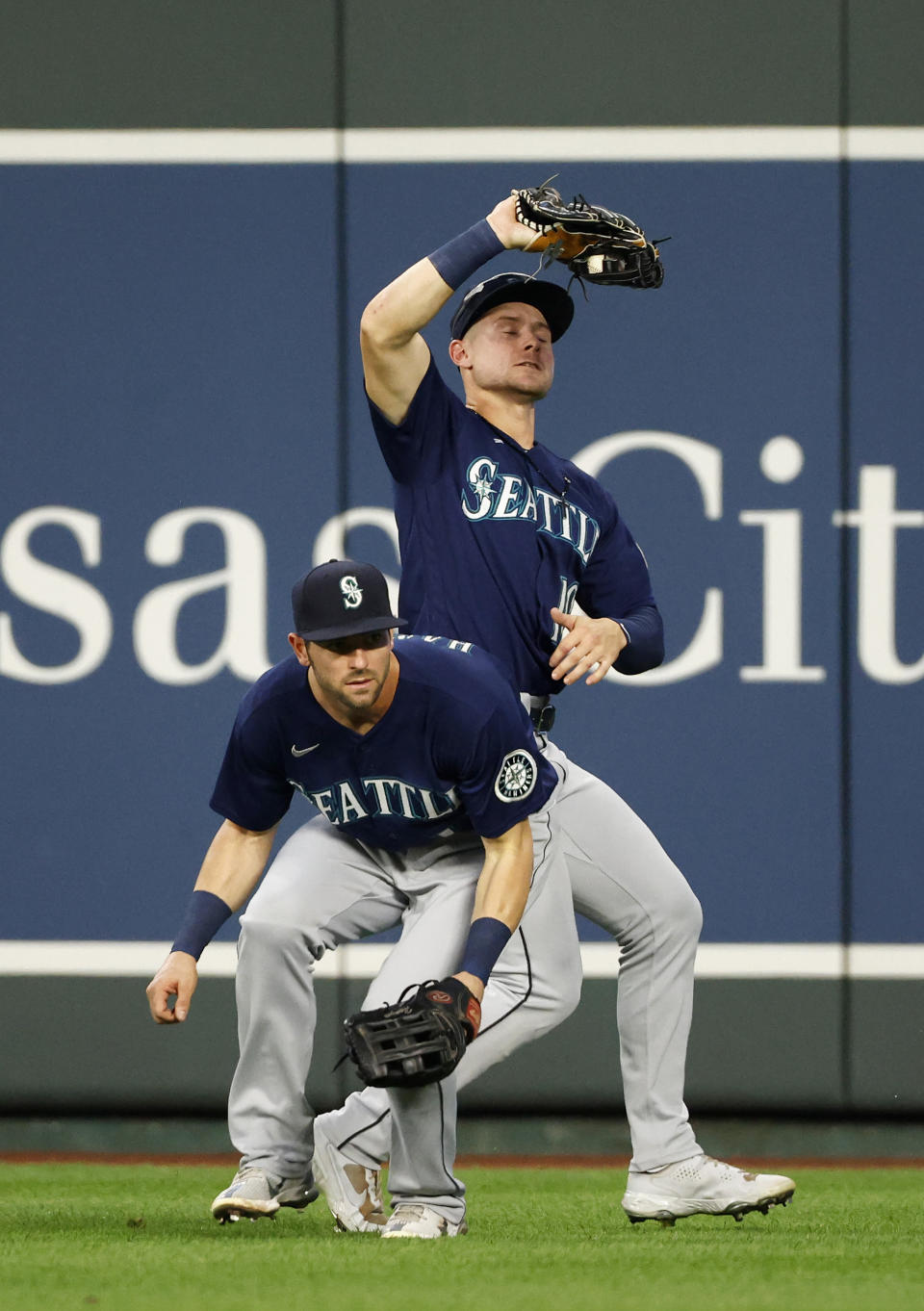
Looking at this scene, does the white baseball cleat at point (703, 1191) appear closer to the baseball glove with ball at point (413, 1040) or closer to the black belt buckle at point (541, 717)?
the baseball glove with ball at point (413, 1040)

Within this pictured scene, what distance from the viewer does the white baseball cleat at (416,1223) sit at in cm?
336

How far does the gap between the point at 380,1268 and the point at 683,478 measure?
310 cm

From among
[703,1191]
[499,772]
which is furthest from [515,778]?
[703,1191]

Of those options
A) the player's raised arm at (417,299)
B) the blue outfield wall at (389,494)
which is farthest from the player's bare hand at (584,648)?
the blue outfield wall at (389,494)

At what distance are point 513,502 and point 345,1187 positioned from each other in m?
1.33

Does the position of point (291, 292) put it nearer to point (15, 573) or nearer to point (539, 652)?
point (15, 573)

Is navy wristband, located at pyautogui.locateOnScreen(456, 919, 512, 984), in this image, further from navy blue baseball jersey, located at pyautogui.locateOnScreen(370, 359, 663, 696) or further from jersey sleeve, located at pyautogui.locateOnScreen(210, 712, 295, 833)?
navy blue baseball jersey, located at pyautogui.locateOnScreen(370, 359, 663, 696)

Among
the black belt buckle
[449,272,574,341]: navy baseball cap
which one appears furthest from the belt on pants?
[449,272,574,341]: navy baseball cap

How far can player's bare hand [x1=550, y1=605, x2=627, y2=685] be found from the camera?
355cm

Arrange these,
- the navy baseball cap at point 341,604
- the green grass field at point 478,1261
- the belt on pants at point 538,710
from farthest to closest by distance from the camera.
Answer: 1. the belt on pants at point 538,710
2. the navy baseball cap at point 341,604
3. the green grass field at point 478,1261

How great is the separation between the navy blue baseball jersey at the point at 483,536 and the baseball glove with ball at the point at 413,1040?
0.75 m

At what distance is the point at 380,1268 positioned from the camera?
9.76 feet

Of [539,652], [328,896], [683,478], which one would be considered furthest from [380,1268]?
[683,478]

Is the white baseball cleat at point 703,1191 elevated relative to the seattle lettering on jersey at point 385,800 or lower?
lower
